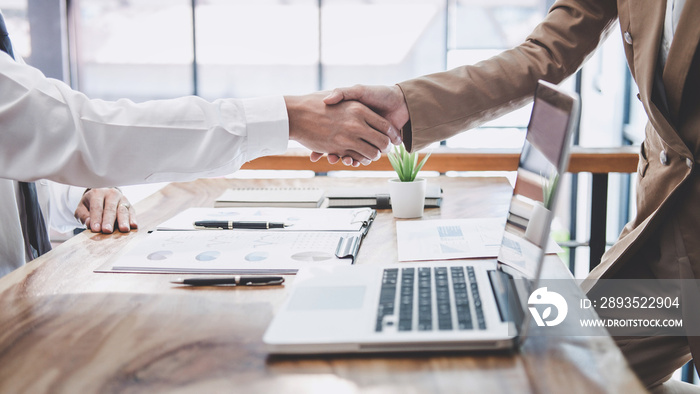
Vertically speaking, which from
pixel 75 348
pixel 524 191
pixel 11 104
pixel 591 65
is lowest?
pixel 75 348

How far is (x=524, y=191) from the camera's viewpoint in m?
0.90

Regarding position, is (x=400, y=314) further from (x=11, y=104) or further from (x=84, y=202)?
(x=84, y=202)

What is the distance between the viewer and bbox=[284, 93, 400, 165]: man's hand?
4.39 feet

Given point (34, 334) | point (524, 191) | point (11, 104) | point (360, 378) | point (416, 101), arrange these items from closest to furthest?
point (360, 378) → point (34, 334) → point (524, 191) → point (11, 104) → point (416, 101)

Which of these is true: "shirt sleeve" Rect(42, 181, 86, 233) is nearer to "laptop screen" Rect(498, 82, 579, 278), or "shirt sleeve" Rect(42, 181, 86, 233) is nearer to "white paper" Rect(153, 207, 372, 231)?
"white paper" Rect(153, 207, 372, 231)

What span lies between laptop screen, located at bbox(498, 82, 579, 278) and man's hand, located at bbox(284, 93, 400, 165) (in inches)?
20.9

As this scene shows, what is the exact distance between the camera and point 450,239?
3.79 feet

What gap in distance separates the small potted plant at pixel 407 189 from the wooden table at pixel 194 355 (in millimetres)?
466

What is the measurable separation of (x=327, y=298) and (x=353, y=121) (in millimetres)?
692

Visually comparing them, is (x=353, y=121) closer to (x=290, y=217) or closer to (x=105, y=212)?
(x=290, y=217)

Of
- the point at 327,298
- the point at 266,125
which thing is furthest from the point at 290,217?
the point at 327,298

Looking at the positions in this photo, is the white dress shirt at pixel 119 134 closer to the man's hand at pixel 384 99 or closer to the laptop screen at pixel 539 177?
the man's hand at pixel 384 99

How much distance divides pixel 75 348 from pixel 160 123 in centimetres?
51

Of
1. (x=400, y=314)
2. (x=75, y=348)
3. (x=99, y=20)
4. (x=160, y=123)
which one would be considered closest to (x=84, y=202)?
(x=160, y=123)
